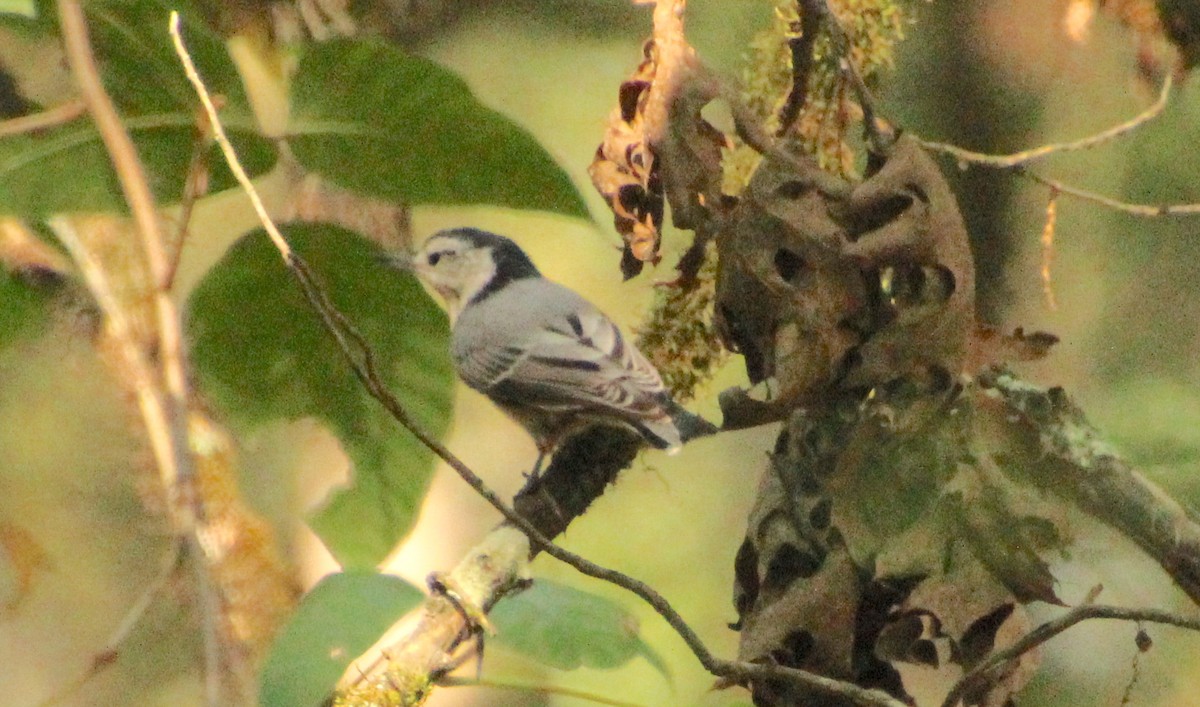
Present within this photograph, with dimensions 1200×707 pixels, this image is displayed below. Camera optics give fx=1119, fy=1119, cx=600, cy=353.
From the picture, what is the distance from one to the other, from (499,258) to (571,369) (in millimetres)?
138

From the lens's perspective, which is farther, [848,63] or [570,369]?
[570,369]

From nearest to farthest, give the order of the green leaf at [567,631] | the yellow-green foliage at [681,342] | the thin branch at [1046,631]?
the thin branch at [1046,631], the green leaf at [567,631], the yellow-green foliage at [681,342]

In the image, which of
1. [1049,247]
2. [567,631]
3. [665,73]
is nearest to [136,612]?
[567,631]

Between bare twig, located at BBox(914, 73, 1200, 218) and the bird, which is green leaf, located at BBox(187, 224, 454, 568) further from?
bare twig, located at BBox(914, 73, 1200, 218)

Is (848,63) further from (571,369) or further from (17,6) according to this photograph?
(17,6)

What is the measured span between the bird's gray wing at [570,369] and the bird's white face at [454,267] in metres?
0.06

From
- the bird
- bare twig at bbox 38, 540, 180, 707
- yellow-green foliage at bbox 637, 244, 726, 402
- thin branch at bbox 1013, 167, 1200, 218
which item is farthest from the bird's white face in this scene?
thin branch at bbox 1013, 167, 1200, 218

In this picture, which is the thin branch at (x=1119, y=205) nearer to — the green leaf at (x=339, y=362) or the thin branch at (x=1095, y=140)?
the thin branch at (x=1095, y=140)

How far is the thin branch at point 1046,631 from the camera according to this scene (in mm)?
525

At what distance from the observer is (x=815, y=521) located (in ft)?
1.97

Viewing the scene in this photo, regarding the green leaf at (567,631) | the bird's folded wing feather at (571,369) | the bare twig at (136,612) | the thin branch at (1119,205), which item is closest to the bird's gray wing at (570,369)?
the bird's folded wing feather at (571,369)

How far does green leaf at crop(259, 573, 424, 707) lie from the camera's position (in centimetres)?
58

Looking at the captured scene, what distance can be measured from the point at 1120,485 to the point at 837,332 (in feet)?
0.58

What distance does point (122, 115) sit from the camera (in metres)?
0.73
